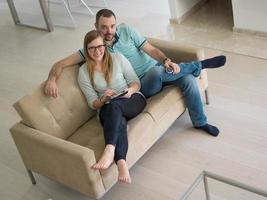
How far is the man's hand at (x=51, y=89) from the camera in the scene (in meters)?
2.88

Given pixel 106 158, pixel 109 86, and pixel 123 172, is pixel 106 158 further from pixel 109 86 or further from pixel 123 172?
pixel 109 86

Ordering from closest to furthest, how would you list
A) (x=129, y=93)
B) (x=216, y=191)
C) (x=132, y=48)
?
(x=216, y=191)
(x=129, y=93)
(x=132, y=48)

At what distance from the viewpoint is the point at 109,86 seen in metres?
3.01

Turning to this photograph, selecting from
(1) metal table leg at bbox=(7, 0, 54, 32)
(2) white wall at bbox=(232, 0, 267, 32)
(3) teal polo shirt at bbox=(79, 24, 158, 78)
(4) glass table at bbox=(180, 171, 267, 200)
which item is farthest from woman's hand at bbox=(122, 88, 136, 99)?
(1) metal table leg at bbox=(7, 0, 54, 32)

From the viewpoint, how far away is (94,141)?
2887 mm

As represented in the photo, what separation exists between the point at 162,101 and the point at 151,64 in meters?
0.36

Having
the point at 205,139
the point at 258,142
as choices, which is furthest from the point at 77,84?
the point at 258,142

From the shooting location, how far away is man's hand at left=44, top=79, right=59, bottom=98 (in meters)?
2.88

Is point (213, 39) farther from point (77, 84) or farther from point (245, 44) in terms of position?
point (77, 84)

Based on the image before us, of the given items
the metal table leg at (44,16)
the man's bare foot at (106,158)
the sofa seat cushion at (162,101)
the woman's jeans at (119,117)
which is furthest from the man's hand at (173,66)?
the metal table leg at (44,16)

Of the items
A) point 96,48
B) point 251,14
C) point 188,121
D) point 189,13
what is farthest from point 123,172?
point 189,13

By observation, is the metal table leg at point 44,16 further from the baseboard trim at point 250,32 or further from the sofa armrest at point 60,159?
the sofa armrest at point 60,159

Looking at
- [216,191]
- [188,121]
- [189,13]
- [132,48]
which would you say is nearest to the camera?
[216,191]

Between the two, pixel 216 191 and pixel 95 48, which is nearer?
pixel 216 191
